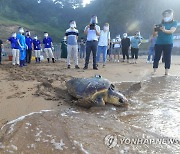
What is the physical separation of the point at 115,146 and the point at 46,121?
95 centimetres

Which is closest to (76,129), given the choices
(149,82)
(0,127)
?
(0,127)

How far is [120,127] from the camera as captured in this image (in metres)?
2.74

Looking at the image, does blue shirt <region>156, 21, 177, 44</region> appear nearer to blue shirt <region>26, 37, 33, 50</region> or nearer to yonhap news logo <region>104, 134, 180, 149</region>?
yonhap news logo <region>104, 134, 180, 149</region>

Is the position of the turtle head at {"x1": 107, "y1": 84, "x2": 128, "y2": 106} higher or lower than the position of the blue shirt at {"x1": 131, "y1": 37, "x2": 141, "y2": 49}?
lower

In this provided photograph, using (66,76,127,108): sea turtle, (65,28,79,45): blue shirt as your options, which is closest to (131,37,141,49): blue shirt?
(65,28,79,45): blue shirt

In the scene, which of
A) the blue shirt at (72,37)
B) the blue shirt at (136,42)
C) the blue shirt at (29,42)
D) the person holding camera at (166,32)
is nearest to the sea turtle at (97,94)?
the person holding camera at (166,32)

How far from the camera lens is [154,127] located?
9.11ft

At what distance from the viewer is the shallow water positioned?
2.28 meters

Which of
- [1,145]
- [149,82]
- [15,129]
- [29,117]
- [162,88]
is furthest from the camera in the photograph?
[149,82]

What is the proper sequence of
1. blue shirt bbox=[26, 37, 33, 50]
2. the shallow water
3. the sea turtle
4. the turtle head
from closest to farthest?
the shallow water → the sea turtle → the turtle head → blue shirt bbox=[26, 37, 33, 50]

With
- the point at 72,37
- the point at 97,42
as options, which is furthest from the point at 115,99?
the point at 72,37

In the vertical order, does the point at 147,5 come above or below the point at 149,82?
above

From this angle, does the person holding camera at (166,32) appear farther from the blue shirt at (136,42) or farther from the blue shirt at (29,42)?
the blue shirt at (29,42)

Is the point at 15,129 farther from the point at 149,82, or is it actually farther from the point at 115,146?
the point at 149,82
